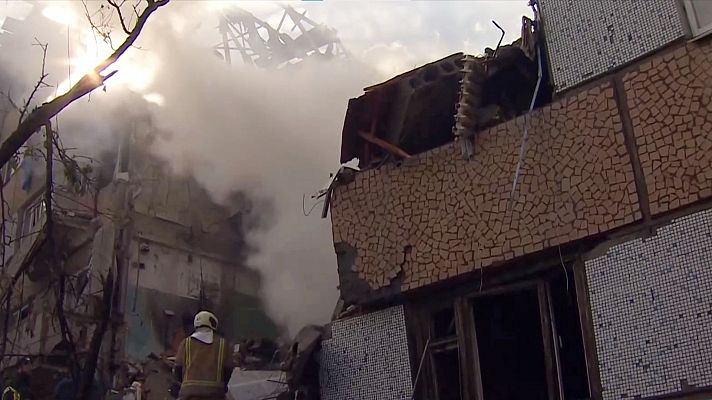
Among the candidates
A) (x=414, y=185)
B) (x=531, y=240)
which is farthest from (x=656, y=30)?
(x=414, y=185)

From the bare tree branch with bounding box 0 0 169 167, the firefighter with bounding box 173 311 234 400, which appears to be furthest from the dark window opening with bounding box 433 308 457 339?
the bare tree branch with bounding box 0 0 169 167

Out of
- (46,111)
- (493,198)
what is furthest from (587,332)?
(46,111)

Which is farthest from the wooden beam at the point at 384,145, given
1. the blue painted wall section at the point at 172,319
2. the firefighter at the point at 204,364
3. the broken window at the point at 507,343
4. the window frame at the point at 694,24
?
the blue painted wall section at the point at 172,319

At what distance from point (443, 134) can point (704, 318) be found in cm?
338

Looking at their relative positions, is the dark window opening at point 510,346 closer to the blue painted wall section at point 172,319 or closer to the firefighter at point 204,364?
the firefighter at point 204,364

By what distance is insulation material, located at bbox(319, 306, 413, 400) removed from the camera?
7367 mm

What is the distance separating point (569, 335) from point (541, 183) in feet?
5.08

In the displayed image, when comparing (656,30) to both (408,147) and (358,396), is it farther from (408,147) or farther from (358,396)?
(358,396)

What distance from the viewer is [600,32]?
667 cm

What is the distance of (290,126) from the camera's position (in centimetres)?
1587

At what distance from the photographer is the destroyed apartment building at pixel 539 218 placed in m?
5.83

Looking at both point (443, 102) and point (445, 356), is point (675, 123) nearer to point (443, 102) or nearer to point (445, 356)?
point (443, 102)

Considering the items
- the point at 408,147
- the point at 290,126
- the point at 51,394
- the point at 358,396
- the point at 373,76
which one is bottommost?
the point at 358,396

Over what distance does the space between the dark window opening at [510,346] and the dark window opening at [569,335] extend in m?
0.42
